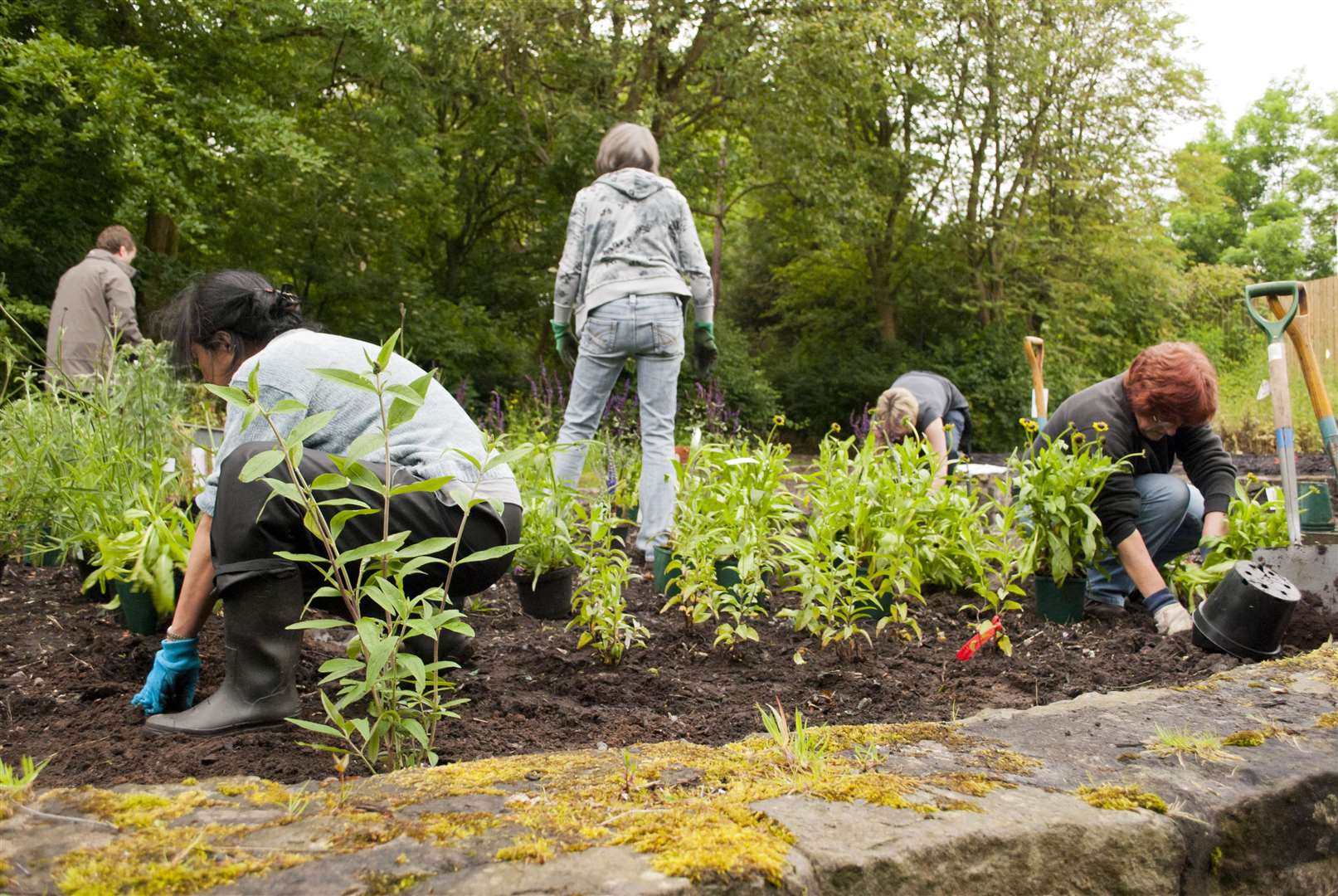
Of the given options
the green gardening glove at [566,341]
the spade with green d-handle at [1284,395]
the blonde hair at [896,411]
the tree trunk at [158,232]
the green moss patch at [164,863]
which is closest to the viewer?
the green moss patch at [164,863]

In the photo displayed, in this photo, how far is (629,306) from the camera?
435 centimetres

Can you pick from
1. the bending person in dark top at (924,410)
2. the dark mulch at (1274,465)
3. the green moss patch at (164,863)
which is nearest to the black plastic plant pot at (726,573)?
the bending person in dark top at (924,410)

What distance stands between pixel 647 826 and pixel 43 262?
11.5m

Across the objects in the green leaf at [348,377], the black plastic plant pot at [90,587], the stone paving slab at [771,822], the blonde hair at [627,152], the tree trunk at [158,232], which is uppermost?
the tree trunk at [158,232]

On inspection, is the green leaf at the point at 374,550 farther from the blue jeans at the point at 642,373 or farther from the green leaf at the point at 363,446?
the blue jeans at the point at 642,373

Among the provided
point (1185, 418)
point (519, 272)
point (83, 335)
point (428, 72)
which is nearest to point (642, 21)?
point (428, 72)

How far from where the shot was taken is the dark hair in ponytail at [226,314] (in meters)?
2.36

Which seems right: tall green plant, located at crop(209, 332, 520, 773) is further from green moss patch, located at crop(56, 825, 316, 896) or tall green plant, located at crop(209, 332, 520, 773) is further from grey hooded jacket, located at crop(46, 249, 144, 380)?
grey hooded jacket, located at crop(46, 249, 144, 380)

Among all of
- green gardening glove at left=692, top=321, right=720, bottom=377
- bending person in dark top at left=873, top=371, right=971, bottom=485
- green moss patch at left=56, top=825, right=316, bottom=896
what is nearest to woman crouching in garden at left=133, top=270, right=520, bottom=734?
green moss patch at left=56, top=825, right=316, bottom=896

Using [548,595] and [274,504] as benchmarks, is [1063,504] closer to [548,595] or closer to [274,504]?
[548,595]

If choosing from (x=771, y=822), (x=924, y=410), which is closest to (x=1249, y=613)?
(x=771, y=822)

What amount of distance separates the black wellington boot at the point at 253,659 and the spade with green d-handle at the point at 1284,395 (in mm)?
3038

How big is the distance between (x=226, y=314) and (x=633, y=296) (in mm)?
2198

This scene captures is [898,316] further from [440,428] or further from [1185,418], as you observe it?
[440,428]
